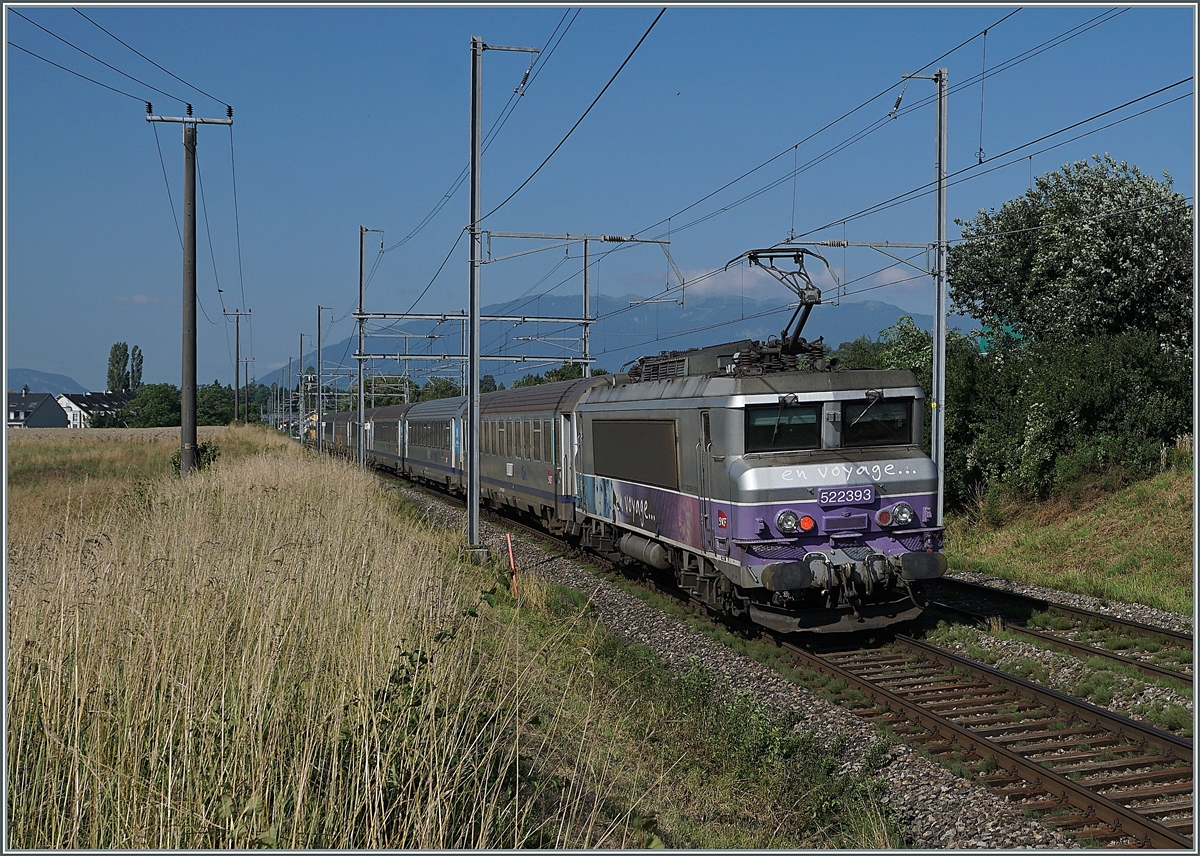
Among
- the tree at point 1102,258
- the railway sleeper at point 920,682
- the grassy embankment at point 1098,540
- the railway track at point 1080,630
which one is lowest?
the railway sleeper at point 920,682

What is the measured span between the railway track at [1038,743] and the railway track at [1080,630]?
162 centimetres

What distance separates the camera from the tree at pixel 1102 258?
2670 cm

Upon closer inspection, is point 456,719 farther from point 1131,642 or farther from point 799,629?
point 1131,642

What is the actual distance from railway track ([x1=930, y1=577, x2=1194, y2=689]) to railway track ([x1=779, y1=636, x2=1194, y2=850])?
5.30ft

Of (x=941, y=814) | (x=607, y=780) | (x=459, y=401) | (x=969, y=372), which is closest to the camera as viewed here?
(x=607, y=780)

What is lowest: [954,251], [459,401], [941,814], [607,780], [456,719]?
[941,814]

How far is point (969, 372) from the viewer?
24.2 metres

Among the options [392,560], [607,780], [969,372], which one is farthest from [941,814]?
[969,372]

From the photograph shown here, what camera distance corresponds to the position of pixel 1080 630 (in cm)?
1234

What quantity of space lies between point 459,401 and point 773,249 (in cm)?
1996

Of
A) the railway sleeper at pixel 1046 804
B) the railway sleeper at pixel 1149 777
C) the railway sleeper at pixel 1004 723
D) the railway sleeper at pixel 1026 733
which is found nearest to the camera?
the railway sleeper at pixel 1046 804

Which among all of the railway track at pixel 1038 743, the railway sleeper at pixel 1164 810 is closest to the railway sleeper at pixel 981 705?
the railway track at pixel 1038 743

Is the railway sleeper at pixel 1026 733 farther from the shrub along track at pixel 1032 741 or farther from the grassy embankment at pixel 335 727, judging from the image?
the grassy embankment at pixel 335 727

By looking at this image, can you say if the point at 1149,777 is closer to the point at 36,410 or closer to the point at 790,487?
the point at 790,487
